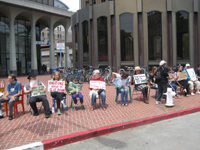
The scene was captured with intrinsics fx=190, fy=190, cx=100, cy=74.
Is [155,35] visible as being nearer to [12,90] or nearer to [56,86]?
[56,86]

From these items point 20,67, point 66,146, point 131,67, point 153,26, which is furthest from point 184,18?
point 20,67

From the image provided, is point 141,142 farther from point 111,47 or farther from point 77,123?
point 111,47

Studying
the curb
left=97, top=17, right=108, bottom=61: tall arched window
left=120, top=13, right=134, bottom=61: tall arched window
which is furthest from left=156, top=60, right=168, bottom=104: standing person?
left=97, top=17, right=108, bottom=61: tall arched window

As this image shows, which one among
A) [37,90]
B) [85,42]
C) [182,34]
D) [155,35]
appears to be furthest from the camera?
[85,42]

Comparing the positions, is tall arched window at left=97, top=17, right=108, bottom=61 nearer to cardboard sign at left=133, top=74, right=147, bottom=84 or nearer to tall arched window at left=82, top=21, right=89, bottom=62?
tall arched window at left=82, top=21, right=89, bottom=62

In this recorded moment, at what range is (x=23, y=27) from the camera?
3173cm

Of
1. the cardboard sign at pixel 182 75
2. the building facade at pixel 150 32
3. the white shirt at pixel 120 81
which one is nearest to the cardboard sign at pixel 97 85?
the white shirt at pixel 120 81

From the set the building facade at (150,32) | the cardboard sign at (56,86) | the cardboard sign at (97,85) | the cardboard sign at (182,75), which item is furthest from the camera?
the building facade at (150,32)

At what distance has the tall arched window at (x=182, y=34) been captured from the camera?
574 inches

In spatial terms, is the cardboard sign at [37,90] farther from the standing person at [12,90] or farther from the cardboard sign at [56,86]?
the standing person at [12,90]

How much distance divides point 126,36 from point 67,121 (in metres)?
11.0

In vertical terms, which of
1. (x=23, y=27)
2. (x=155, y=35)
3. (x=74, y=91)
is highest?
(x=23, y=27)

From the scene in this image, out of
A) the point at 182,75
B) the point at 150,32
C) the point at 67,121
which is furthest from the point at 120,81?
the point at 150,32

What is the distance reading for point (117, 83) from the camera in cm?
755
